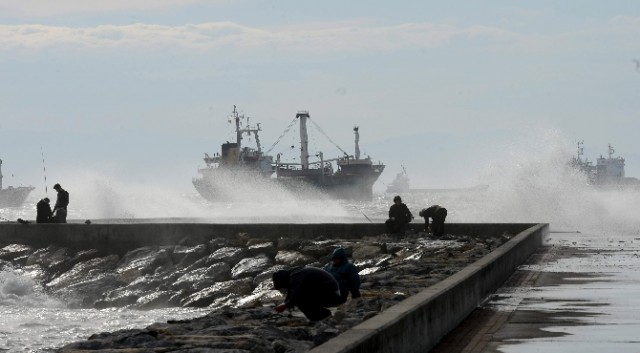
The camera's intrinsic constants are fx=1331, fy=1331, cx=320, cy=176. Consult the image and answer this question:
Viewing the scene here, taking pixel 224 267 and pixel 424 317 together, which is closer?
pixel 424 317

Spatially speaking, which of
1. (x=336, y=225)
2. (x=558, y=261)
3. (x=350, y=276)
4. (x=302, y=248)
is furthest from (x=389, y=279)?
(x=336, y=225)

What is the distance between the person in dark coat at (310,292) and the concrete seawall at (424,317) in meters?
0.63

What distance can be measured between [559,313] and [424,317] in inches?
156

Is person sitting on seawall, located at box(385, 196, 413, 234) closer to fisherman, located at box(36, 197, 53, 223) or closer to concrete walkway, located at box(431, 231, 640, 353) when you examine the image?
concrete walkway, located at box(431, 231, 640, 353)

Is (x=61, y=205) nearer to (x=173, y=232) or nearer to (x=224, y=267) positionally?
(x=173, y=232)

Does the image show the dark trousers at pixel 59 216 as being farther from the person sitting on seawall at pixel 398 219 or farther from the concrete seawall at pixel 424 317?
the concrete seawall at pixel 424 317

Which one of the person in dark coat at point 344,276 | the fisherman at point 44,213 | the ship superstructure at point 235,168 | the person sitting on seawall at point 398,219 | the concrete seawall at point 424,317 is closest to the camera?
the concrete seawall at point 424,317

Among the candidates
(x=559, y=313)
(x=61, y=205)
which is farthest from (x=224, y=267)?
(x=559, y=313)

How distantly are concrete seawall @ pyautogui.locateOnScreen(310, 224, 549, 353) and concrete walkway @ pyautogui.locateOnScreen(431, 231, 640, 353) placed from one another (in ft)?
0.54

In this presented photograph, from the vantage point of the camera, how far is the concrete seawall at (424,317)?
10.4 metres

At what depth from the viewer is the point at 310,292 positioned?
41.7ft

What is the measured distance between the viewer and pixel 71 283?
106 ft

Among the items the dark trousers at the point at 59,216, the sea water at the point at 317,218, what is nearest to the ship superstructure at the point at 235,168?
the sea water at the point at 317,218

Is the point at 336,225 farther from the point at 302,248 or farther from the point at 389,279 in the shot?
the point at 389,279
